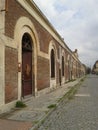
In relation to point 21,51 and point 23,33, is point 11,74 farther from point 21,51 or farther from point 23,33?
point 23,33

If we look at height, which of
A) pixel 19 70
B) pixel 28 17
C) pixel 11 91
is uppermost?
pixel 28 17

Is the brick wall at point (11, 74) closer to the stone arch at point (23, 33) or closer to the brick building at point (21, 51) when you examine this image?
the brick building at point (21, 51)

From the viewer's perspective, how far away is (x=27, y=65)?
14695 millimetres

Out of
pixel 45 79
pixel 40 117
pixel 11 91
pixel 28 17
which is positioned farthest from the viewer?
pixel 45 79

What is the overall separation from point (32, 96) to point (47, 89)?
4861 mm

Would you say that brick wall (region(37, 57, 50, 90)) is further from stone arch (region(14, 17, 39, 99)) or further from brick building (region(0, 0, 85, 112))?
stone arch (region(14, 17, 39, 99))

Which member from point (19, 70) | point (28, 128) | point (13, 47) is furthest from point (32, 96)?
point (28, 128)

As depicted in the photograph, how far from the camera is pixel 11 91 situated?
37.0 feet

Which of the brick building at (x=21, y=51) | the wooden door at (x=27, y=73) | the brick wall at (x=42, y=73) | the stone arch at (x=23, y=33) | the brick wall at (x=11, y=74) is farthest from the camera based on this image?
the brick wall at (x=42, y=73)

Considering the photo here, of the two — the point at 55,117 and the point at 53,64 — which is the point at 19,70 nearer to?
the point at 55,117

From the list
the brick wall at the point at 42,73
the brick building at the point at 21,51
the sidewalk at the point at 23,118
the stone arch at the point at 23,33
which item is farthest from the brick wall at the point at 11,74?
the brick wall at the point at 42,73

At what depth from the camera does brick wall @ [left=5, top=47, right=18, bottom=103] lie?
10.8 metres

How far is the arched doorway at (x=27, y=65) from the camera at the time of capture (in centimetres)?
1405

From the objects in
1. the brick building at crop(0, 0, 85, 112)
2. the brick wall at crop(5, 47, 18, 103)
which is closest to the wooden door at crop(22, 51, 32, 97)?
the brick building at crop(0, 0, 85, 112)
